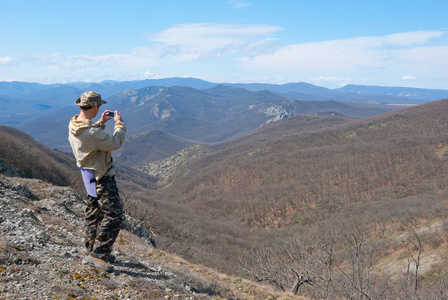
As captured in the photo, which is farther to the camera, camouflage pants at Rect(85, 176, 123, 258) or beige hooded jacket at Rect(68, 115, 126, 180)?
camouflage pants at Rect(85, 176, 123, 258)

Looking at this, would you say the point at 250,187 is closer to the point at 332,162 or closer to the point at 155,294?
the point at 332,162

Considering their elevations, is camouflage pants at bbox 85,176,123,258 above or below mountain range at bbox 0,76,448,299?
above

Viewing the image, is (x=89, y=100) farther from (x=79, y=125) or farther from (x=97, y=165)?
(x=97, y=165)

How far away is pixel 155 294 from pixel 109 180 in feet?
7.84

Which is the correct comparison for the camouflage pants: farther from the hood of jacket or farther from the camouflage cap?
the camouflage cap

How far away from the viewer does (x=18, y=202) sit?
9.54 m

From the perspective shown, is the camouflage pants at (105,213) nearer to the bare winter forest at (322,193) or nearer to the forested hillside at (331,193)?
the bare winter forest at (322,193)

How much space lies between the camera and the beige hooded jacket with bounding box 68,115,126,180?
5.25 m

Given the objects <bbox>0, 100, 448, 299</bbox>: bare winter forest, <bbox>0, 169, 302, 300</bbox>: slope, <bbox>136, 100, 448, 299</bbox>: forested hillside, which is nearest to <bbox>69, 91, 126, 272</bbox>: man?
<bbox>0, 169, 302, 300</bbox>: slope

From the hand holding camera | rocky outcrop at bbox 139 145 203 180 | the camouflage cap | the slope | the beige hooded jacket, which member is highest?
the camouflage cap

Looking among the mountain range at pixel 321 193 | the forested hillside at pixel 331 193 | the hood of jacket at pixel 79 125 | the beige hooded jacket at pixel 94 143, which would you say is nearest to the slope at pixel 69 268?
the beige hooded jacket at pixel 94 143

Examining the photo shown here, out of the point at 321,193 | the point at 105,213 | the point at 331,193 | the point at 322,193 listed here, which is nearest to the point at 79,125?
the point at 105,213

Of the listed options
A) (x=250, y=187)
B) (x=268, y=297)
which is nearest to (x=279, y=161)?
(x=250, y=187)

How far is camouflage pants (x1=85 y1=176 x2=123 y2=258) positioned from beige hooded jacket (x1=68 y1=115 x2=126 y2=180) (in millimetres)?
243
